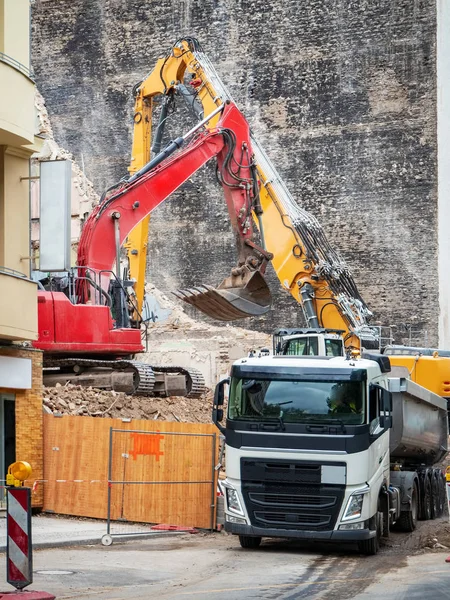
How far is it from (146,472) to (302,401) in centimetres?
366

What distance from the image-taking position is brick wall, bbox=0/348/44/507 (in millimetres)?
18250

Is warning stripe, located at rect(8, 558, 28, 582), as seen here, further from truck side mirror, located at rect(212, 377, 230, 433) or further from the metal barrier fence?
the metal barrier fence

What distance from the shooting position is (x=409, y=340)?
37.6 meters

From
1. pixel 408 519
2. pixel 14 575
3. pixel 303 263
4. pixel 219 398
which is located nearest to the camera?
pixel 14 575

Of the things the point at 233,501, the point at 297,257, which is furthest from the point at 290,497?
the point at 297,257

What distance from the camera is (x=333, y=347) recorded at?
18141 millimetres

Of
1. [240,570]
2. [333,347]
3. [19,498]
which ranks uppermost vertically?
[333,347]

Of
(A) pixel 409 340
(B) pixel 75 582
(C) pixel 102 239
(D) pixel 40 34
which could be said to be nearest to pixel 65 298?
(C) pixel 102 239

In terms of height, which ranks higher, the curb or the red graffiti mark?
the red graffiti mark

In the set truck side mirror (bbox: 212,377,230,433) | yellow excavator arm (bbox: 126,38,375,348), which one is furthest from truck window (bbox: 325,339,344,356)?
yellow excavator arm (bbox: 126,38,375,348)

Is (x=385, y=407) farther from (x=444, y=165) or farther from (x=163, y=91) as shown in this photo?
(x=444, y=165)

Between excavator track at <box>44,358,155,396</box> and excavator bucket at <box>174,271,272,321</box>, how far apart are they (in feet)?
5.69

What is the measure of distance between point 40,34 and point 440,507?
28.8 meters

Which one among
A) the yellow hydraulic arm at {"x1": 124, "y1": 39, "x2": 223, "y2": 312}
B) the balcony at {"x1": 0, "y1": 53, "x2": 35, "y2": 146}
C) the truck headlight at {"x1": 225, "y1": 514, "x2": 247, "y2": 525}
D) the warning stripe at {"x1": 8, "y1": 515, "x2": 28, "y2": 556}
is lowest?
the truck headlight at {"x1": 225, "y1": 514, "x2": 247, "y2": 525}
